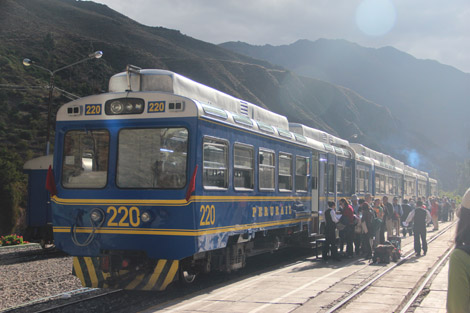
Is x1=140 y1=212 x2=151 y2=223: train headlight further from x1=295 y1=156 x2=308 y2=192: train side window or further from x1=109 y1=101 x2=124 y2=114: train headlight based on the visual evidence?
x1=295 y1=156 x2=308 y2=192: train side window

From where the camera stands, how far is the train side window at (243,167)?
992cm

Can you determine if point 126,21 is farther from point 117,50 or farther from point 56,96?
point 56,96

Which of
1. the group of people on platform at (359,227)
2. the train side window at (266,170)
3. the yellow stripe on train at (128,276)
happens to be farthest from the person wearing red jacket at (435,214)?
the yellow stripe on train at (128,276)

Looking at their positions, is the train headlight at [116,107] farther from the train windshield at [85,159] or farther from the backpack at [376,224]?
the backpack at [376,224]

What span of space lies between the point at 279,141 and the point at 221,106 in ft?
7.63

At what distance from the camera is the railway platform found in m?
8.35

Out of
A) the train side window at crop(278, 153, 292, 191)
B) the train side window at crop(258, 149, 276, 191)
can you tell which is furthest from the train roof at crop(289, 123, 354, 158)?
the train side window at crop(258, 149, 276, 191)

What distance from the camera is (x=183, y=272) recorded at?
30.2 feet

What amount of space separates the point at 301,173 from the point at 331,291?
14.9 feet

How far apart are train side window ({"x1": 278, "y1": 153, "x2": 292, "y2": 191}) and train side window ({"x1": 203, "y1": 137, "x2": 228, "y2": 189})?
2918 mm

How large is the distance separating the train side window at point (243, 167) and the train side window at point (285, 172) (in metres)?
1.73

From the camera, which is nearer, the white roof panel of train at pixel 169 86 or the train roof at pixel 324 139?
the white roof panel of train at pixel 169 86

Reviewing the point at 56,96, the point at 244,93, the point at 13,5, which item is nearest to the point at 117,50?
the point at 13,5

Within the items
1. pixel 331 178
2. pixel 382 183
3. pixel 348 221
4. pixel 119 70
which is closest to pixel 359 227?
pixel 348 221
